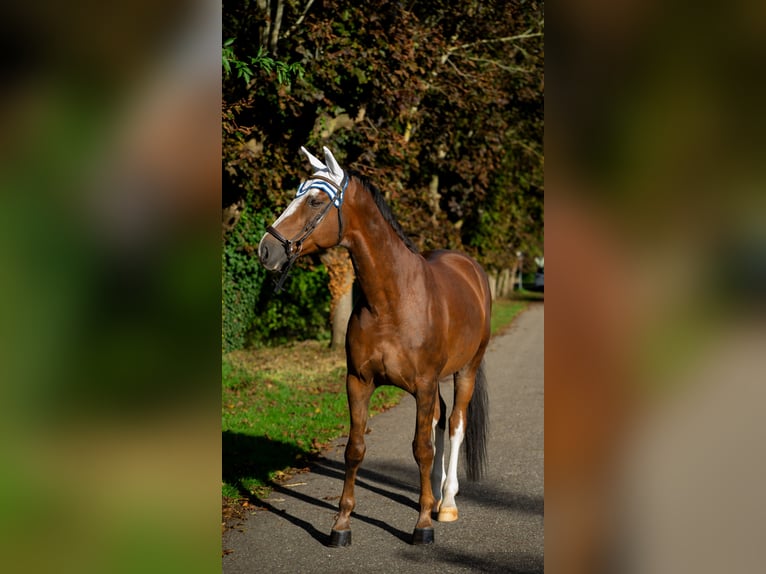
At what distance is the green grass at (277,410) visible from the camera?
22.0ft

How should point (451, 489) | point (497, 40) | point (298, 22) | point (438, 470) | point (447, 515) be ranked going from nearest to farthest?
point (447, 515) < point (451, 489) < point (438, 470) < point (298, 22) < point (497, 40)

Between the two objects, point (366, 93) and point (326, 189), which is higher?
point (366, 93)

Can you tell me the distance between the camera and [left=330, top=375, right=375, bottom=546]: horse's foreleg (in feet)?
15.4

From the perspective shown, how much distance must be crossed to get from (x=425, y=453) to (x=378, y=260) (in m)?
1.38

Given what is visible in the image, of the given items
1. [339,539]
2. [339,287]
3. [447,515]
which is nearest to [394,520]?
[447,515]

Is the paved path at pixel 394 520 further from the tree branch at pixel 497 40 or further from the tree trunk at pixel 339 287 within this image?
the tree branch at pixel 497 40

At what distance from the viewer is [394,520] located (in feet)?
17.4

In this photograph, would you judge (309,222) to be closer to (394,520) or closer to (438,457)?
(394,520)

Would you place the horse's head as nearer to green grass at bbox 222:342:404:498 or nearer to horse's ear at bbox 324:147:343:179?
horse's ear at bbox 324:147:343:179
